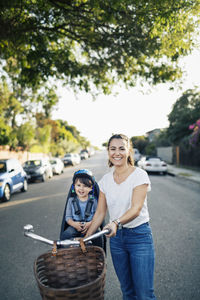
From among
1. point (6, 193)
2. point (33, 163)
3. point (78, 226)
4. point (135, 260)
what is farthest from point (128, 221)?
point (33, 163)

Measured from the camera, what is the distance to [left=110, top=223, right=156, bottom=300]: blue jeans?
7.00 feet

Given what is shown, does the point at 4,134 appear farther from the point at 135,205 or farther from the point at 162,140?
the point at 162,140

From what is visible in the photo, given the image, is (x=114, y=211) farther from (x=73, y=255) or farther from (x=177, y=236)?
(x=177, y=236)

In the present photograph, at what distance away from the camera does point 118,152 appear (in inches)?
92.2

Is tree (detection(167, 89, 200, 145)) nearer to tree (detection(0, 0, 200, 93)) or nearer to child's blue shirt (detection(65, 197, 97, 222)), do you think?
tree (detection(0, 0, 200, 93))

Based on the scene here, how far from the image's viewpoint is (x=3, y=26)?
299 inches

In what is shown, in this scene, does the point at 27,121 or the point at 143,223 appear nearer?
the point at 143,223

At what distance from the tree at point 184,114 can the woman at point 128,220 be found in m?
27.7

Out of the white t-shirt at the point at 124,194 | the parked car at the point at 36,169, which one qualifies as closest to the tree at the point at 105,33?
the white t-shirt at the point at 124,194

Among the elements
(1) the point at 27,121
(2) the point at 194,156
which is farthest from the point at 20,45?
(1) the point at 27,121

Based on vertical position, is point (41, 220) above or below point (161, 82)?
below

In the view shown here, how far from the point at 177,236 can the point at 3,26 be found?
7.42 m

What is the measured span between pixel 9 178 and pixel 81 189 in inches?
305

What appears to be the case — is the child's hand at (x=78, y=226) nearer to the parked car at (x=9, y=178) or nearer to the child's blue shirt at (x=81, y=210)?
the child's blue shirt at (x=81, y=210)
